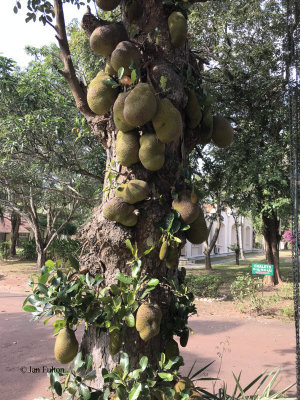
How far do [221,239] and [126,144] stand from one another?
25195mm

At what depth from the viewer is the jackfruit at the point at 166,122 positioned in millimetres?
1527

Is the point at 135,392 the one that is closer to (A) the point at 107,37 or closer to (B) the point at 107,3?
(A) the point at 107,37

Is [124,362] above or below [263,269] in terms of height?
above

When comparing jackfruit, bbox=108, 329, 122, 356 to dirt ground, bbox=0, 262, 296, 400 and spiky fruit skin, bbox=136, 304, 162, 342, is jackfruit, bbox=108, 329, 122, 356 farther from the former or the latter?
dirt ground, bbox=0, 262, 296, 400

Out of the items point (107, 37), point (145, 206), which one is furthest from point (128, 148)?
point (107, 37)

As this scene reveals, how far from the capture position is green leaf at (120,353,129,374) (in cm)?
138

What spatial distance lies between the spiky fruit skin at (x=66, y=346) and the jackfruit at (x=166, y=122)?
1.00m

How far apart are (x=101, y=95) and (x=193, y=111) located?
50cm

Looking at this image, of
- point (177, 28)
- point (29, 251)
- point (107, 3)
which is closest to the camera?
point (177, 28)

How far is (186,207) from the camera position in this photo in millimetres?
1567

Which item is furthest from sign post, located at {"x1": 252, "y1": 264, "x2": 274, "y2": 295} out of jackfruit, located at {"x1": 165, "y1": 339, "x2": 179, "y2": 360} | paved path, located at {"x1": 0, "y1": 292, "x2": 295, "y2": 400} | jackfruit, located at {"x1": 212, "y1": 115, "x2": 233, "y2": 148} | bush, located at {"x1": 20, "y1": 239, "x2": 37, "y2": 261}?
bush, located at {"x1": 20, "y1": 239, "x2": 37, "y2": 261}

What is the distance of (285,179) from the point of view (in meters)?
6.87

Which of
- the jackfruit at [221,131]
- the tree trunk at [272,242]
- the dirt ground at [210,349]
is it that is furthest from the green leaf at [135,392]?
the tree trunk at [272,242]

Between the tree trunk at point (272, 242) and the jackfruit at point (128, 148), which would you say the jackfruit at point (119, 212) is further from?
the tree trunk at point (272, 242)
